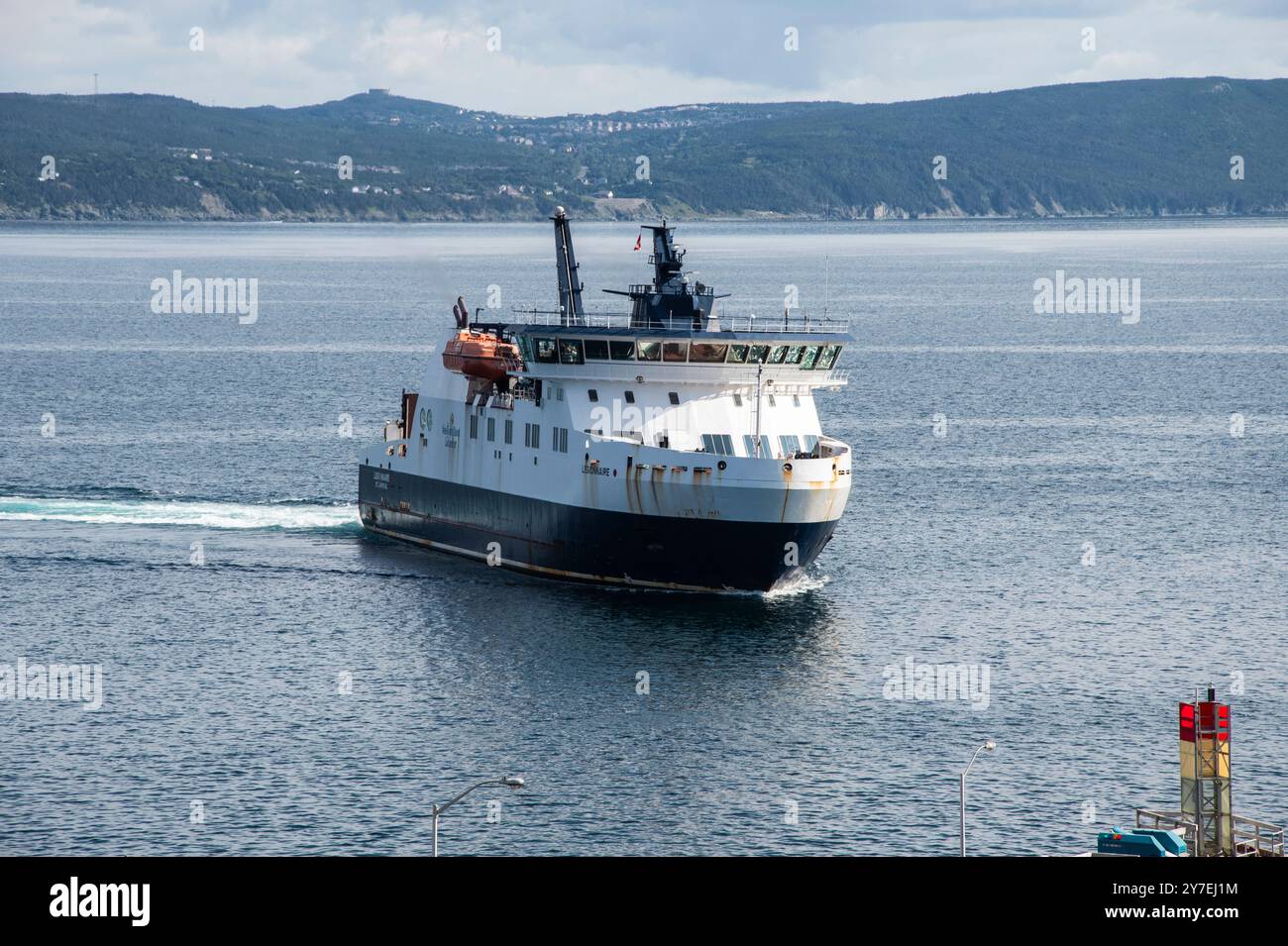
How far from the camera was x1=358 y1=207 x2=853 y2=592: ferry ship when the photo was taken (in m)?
64.2

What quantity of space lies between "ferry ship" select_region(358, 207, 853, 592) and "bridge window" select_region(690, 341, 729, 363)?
0.17 feet

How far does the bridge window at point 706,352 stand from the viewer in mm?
67562

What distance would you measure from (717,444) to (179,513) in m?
28.0

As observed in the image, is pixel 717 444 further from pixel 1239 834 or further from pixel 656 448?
pixel 1239 834

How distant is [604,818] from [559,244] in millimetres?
39662

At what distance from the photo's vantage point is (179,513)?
8231 centimetres

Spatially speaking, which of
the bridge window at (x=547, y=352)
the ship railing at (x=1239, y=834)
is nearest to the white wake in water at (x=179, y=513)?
the bridge window at (x=547, y=352)

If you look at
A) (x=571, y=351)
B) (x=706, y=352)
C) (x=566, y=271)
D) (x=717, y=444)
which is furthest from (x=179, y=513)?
(x=717, y=444)

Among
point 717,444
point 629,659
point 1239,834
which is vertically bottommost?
point 629,659

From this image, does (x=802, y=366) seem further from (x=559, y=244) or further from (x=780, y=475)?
(x=559, y=244)

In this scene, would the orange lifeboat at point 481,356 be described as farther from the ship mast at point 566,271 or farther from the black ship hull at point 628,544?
the black ship hull at point 628,544

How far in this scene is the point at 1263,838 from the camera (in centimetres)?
3712

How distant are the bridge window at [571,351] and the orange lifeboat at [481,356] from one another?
4748 mm
